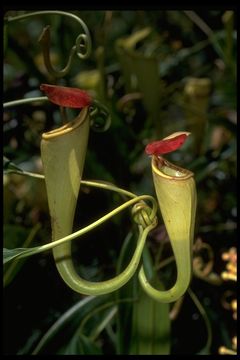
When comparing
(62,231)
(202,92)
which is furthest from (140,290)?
(202,92)

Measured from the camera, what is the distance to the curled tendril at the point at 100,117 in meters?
0.60

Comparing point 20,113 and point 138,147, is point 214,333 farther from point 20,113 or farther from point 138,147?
point 20,113

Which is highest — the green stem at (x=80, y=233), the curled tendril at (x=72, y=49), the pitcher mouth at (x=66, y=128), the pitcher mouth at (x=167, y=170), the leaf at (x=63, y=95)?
the curled tendril at (x=72, y=49)

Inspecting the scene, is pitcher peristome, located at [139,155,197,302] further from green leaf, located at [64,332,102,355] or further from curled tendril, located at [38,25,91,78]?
green leaf, located at [64,332,102,355]

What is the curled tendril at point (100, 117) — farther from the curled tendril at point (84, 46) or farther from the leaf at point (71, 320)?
the leaf at point (71, 320)

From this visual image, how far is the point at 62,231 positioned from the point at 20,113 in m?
0.42

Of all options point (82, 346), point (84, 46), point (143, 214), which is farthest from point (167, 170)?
point (82, 346)

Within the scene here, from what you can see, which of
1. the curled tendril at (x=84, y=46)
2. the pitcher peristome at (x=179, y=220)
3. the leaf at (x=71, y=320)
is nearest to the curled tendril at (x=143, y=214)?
the pitcher peristome at (x=179, y=220)

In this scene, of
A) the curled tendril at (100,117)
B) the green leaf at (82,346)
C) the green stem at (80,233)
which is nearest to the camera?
the green stem at (80,233)

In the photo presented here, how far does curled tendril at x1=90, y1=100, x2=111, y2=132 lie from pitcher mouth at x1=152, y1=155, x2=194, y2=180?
0.09 m

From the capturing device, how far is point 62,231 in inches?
20.6

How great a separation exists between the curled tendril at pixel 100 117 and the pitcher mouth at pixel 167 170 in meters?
0.09

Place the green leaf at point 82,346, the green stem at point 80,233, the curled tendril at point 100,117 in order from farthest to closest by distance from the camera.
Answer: the green leaf at point 82,346
the curled tendril at point 100,117
the green stem at point 80,233

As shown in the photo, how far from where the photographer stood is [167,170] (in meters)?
0.54
